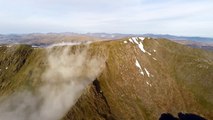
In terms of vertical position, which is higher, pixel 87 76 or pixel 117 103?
pixel 87 76

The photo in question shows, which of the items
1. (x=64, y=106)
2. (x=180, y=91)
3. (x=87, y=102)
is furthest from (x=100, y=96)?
(x=180, y=91)

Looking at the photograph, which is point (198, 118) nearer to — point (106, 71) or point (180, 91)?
point (180, 91)

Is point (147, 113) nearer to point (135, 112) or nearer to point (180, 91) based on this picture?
point (135, 112)

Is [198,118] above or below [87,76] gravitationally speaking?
below

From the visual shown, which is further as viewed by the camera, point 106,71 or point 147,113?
point 106,71

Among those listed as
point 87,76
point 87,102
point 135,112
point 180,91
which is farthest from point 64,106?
point 180,91

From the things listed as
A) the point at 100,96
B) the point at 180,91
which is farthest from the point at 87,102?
the point at 180,91

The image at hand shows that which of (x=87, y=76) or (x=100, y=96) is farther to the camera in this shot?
(x=87, y=76)

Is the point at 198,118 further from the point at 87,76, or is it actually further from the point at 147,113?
the point at 87,76
